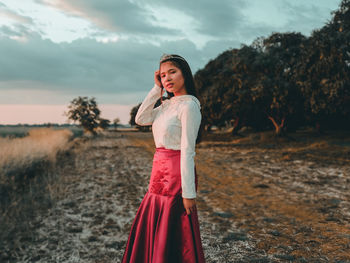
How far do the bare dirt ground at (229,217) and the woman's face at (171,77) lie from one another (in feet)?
7.69

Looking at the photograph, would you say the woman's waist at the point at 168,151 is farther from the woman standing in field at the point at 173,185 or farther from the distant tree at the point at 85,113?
the distant tree at the point at 85,113

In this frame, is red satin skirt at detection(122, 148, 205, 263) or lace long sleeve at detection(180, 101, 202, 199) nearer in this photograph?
lace long sleeve at detection(180, 101, 202, 199)

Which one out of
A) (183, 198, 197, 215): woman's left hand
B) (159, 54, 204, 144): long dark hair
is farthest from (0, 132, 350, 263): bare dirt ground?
(159, 54, 204, 144): long dark hair

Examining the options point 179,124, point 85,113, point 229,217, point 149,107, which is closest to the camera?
point 179,124

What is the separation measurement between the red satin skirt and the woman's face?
52 cm

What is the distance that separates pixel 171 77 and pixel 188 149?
2.04 ft

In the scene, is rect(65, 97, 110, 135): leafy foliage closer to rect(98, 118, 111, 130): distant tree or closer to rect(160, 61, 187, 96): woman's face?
rect(98, 118, 111, 130): distant tree

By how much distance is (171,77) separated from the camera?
Result: 215 cm

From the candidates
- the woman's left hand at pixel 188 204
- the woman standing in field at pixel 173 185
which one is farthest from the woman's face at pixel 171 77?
the woman's left hand at pixel 188 204

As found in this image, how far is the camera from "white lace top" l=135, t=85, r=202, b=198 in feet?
6.39

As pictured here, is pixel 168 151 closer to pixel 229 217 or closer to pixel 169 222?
pixel 169 222

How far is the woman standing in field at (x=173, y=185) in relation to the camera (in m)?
1.97

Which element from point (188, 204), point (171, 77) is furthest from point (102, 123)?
point (188, 204)

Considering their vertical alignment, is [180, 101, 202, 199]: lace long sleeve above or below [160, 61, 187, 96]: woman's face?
below
